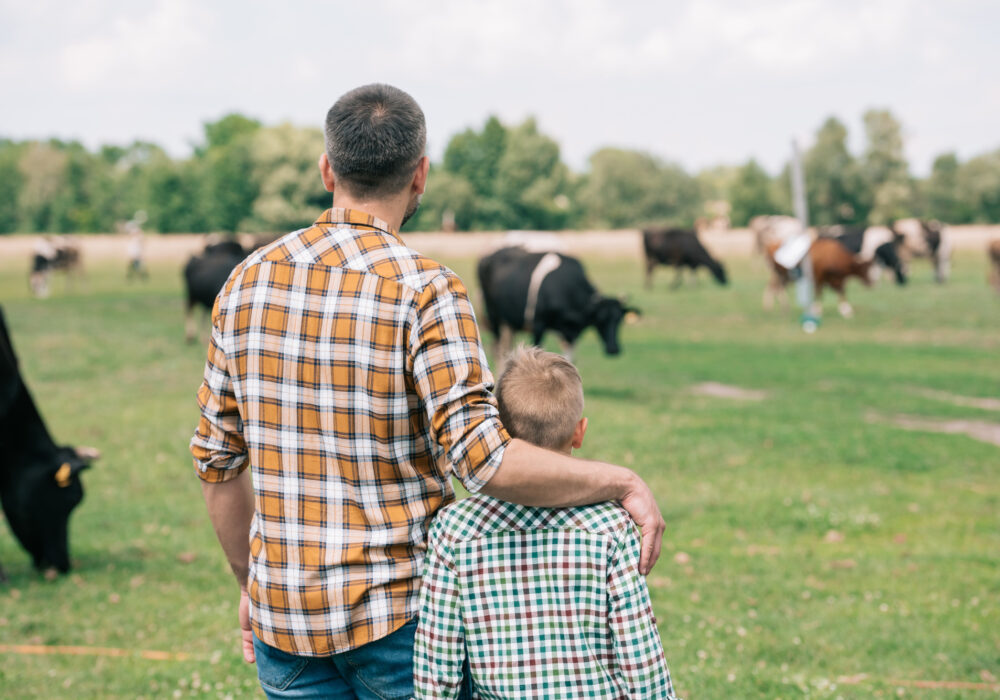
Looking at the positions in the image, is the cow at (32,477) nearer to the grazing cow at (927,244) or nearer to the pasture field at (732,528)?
the pasture field at (732,528)

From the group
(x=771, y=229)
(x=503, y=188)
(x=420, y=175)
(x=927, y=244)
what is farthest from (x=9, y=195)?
(x=420, y=175)

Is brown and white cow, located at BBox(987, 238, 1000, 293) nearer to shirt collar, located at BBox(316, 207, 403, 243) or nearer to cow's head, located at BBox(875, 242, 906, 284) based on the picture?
cow's head, located at BBox(875, 242, 906, 284)

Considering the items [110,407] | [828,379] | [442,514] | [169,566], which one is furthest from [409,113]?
[828,379]

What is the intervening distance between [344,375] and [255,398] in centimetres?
24

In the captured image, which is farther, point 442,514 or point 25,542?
point 25,542

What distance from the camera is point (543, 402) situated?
2.38 meters

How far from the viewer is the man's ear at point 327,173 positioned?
2.29 metres

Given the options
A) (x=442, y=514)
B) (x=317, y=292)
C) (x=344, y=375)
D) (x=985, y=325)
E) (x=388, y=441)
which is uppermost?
(x=317, y=292)

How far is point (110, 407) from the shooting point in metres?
13.7

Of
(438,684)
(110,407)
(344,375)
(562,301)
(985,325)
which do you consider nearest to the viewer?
(344,375)

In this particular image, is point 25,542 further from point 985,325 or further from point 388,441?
point 985,325

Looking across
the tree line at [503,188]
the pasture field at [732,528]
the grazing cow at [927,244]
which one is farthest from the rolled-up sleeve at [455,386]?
the tree line at [503,188]

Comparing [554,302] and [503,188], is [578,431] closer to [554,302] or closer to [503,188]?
[554,302]

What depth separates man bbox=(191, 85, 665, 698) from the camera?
2.07 meters
